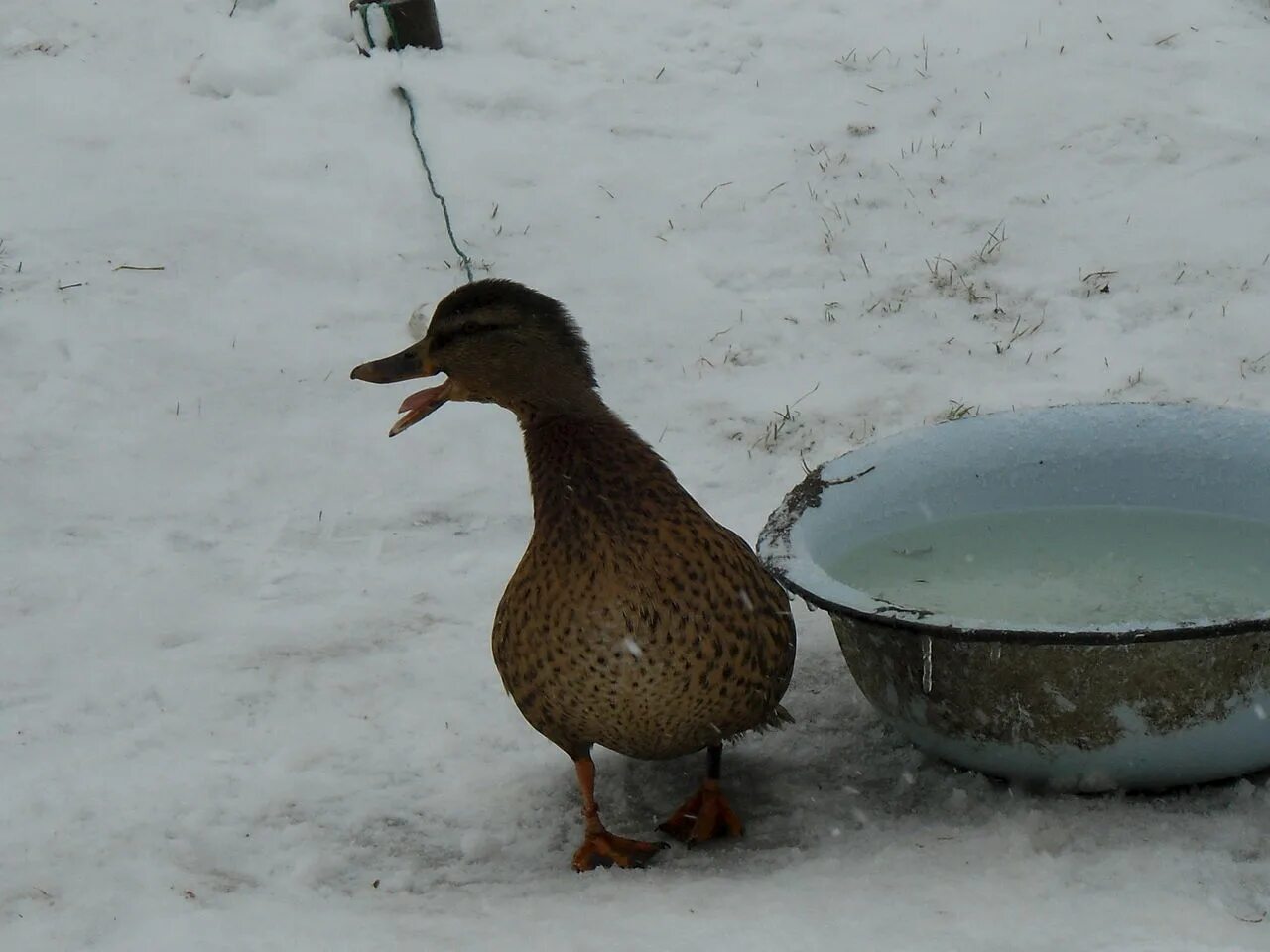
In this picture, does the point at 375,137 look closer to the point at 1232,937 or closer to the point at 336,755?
the point at 336,755

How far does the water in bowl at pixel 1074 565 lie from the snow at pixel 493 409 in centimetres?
35

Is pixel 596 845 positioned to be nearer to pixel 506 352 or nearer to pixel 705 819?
pixel 705 819

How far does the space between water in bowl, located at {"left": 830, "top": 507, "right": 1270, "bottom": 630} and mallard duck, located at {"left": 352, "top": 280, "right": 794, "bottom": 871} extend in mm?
370

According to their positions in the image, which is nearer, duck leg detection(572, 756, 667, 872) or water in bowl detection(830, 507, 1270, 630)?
duck leg detection(572, 756, 667, 872)

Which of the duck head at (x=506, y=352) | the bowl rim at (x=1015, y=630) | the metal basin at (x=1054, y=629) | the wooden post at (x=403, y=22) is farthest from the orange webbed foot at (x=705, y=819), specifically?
the wooden post at (x=403, y=22)

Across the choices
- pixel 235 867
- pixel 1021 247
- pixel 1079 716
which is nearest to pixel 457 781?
pixel 235 867

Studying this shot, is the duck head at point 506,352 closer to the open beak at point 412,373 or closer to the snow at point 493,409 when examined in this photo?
the open beak at point 412,373

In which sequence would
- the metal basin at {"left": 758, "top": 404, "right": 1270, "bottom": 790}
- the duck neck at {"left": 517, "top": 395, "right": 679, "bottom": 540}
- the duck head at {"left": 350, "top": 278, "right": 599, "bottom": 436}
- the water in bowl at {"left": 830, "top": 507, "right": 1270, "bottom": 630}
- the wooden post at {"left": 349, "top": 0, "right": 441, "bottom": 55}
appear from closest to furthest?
the metal basin at {"left": 758, "top": 404, "right": 1270, "bottom": 790} < the duck neck at {"left": 517, "top": 395, "right": 679, "bottom": 540} < the duck head at {"left": 350, "top": 278, "right": 599, "bottom": 436} < the water in bowl at {"left": 830, "top": 507, "right": 1270, "bottom": 630} < the wooden post at {"left": 349, "top": 0, "right": 441, "bottom": 55}

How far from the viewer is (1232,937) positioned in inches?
84.4

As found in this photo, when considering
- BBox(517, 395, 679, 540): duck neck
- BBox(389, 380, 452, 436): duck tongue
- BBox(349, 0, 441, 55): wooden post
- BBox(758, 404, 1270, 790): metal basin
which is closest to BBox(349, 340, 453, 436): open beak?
BBox(389, 380, 452, 436): duck tongue

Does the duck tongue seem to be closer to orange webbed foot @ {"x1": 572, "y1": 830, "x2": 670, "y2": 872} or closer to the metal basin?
the metal basin

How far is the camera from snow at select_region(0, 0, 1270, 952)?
2549 millimetres

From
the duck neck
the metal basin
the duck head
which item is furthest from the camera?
the duck head

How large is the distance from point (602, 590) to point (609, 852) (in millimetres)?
505
